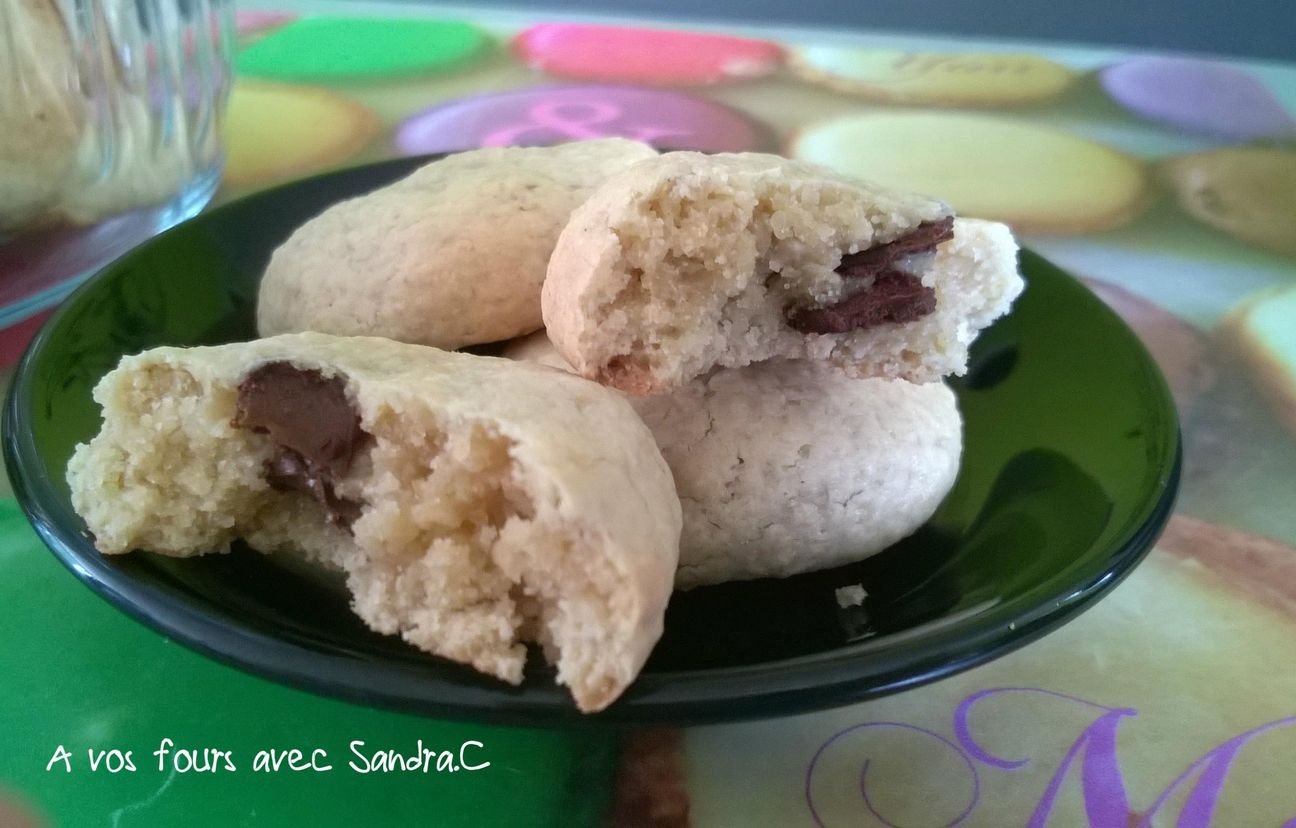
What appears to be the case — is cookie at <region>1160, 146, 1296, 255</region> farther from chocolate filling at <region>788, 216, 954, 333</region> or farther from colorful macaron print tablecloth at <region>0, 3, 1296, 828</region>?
chocolate filling at <region>788, 216, 954, 333</region>

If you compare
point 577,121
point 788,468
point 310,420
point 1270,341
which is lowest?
point 1270,341

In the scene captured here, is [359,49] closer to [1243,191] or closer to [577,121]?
[577,121]

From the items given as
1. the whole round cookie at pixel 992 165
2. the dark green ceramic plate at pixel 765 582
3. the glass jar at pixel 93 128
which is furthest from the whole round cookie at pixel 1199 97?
the glass jar at pixel 93 128

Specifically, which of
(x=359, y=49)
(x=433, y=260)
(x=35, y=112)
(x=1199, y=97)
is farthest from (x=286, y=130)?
(x=1199, y=97)

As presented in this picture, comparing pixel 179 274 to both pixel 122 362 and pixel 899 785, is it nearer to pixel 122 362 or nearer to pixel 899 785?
pixel 122 362

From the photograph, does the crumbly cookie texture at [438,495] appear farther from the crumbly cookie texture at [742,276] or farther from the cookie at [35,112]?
the cookie at [35,112]

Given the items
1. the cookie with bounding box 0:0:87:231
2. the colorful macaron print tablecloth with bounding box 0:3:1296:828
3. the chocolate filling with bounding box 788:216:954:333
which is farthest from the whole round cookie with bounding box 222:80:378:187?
the chocolate filling with bounding box 788:216:954:333

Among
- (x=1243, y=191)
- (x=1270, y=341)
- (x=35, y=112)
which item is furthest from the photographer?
(x=1243, y=191)
